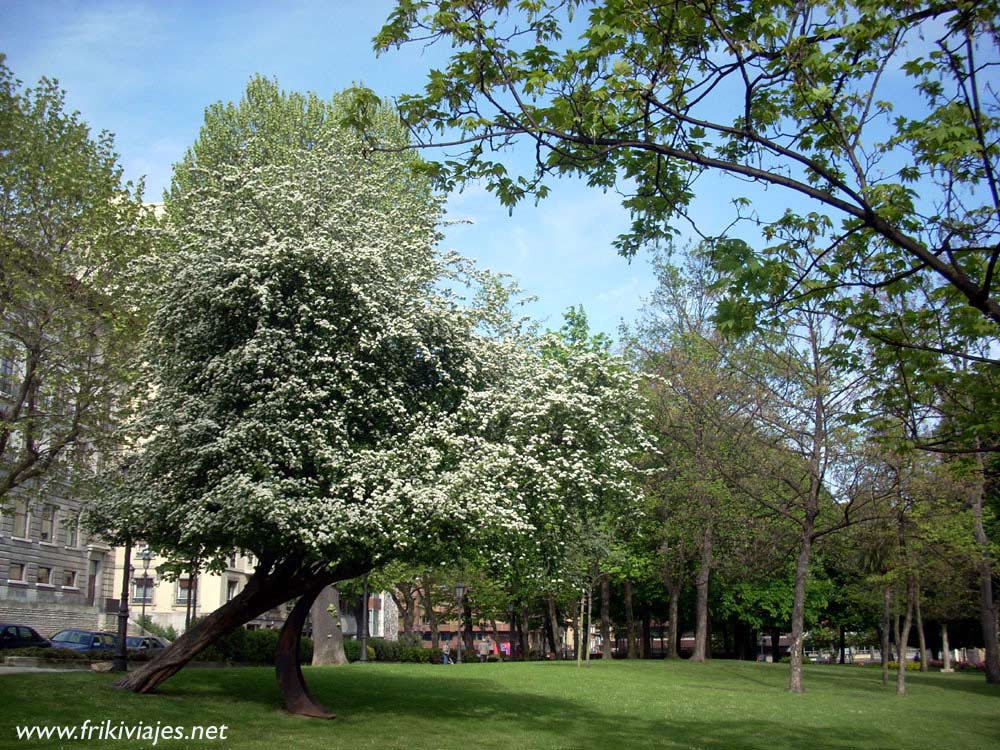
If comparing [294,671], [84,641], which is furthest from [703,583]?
[294,671]

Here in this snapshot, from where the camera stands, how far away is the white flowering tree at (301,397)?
17391 millimetres

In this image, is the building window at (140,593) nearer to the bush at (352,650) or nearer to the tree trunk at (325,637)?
the bush at (352,650)

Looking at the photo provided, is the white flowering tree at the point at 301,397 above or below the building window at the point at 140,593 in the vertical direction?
above

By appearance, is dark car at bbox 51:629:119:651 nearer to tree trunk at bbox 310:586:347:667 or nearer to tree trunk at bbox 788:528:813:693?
tree trunk at bbox 310:586:347:667

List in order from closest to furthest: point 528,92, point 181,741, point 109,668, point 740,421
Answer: point 528,92
point 181,741
point 109,668
point 740,421

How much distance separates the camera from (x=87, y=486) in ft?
73.5

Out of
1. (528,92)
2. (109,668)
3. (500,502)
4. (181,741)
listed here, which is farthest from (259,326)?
(109,668)

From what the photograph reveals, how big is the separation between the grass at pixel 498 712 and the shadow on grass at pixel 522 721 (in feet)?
0.13

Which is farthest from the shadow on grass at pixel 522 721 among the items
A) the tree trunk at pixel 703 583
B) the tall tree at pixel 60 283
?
the tree trunk at pixel 703 583

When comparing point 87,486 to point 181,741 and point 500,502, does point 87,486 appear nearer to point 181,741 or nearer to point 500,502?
point 181,741

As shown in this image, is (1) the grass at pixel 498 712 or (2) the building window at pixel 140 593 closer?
(1) the grass at pixel 498 712

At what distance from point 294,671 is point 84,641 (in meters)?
21.9

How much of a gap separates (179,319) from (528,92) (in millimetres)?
11897

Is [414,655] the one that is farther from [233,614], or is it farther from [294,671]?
[233,614]
